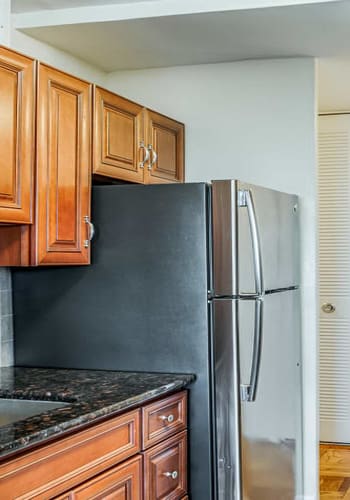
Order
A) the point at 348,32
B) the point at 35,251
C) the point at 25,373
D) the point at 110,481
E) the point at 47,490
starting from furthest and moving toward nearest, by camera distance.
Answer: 1. the point at 348,32
2. the point at 25,373
3. the point at 35,251
4. the point at 110,481
5. the point at 47,490

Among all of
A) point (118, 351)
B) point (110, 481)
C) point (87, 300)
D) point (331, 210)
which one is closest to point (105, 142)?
point (87, 300)

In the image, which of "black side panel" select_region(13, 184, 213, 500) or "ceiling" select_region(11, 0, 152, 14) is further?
"ceiling" select_region(11, 0, 152, 14)

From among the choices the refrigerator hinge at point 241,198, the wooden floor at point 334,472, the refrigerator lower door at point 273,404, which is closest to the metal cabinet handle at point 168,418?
the refrigerator lower door at point 273,404

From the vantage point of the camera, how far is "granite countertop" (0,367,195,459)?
6.01 ft

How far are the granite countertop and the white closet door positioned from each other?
8.62ft

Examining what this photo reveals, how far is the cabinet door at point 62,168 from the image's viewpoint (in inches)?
99.0

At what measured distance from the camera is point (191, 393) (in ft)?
9.25

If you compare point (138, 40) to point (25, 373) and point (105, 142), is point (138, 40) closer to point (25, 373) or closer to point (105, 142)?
point (105, 142)

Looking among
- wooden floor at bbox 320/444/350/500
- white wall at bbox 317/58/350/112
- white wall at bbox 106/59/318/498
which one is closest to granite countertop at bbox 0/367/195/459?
white wall at bbox 106/59/318/498

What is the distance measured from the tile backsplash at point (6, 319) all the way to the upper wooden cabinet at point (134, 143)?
1.89ft

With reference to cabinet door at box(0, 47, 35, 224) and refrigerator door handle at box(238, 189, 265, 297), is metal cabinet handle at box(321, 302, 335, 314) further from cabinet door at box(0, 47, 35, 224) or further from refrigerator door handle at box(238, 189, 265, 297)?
cabinet door at box(0, 47, 35, 224)

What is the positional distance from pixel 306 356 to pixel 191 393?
3.41 ft

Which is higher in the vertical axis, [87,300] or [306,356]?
[87,300]

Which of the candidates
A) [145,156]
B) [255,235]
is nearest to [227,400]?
[255,235]
